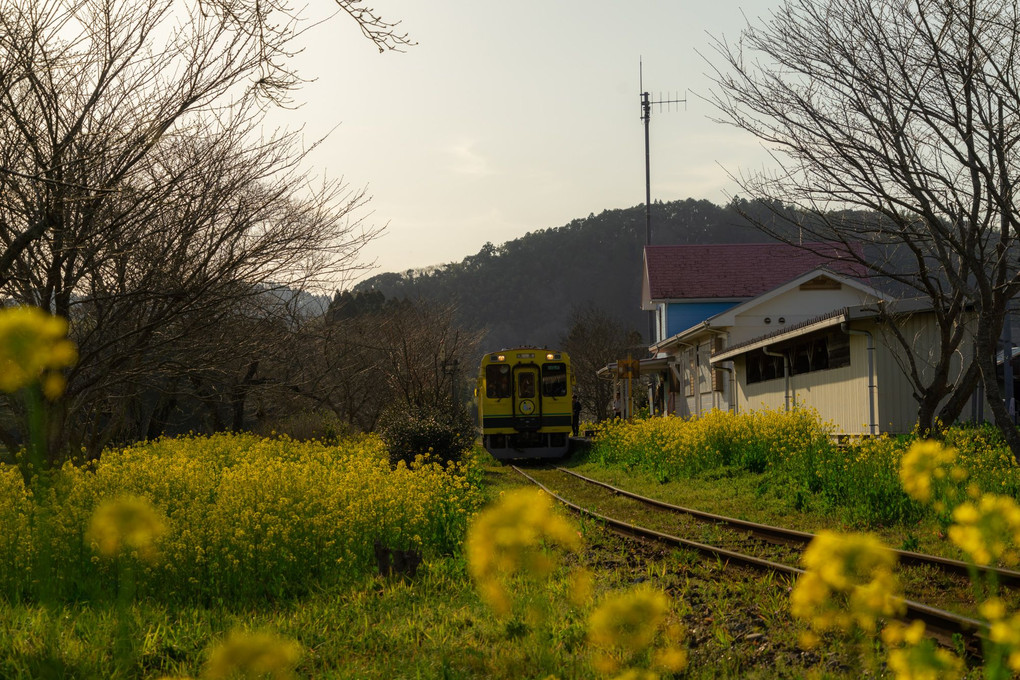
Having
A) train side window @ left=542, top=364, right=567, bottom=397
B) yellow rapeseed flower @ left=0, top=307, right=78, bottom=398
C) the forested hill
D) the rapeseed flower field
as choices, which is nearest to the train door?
train side window @ left=542, top=364, right=567, bottom=397

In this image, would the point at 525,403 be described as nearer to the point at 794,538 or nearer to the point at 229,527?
the point at 794,538

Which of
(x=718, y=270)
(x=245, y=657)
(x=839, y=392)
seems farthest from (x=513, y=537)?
(x=718, y=270)

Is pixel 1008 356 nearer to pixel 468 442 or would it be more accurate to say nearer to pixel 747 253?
pixel 468 442

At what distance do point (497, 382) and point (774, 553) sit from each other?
16791mm

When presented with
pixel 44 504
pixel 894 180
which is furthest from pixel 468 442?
pixel 44 504

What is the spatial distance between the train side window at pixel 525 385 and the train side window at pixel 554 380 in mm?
334

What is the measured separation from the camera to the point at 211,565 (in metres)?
6.29

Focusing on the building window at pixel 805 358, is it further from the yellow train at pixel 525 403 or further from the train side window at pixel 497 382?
the train side window at pixel 497 382

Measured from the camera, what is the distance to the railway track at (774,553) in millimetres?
5121

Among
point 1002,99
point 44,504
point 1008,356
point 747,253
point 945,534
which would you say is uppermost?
point 747,253

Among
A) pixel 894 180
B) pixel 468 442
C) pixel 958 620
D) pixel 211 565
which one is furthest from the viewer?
pixel 468 442

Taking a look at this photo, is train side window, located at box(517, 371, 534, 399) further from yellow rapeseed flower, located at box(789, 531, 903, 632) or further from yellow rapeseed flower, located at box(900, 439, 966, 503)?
yellow rapeseed flower, located at box(789, 531, 903, 632)

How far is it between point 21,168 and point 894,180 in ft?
27.6

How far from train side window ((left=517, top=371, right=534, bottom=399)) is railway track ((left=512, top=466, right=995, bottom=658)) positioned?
38.6 feet
